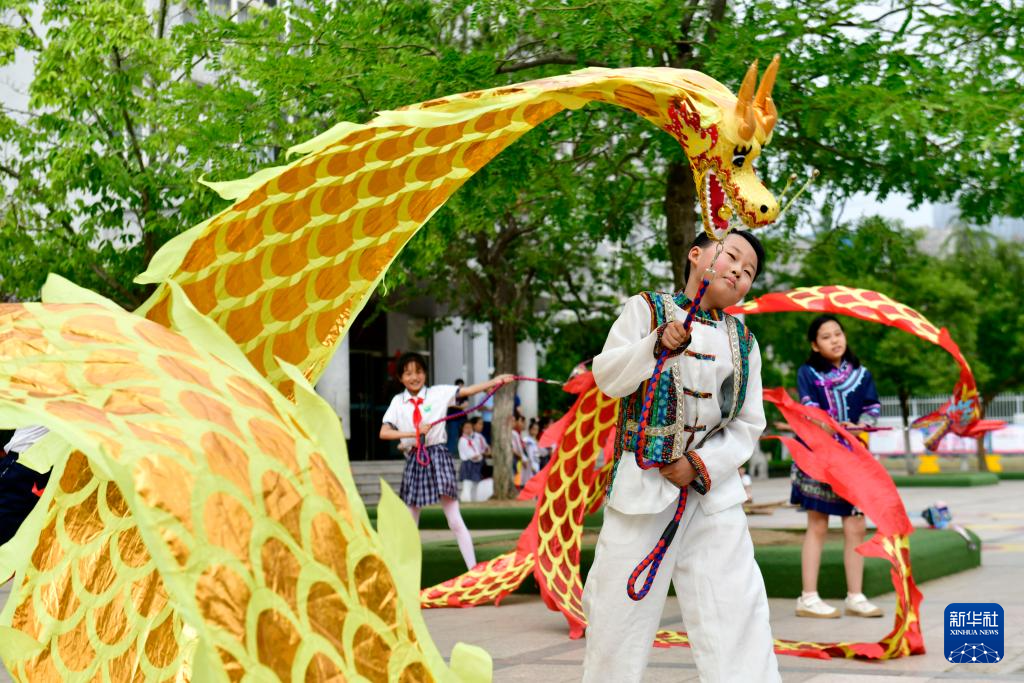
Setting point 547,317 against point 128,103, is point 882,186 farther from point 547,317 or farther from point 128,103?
point 547,317

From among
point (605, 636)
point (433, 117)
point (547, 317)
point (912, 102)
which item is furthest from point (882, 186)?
point (547, 317)

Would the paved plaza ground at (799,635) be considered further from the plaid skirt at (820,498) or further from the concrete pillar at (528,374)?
the concrete pillar at (528,374)

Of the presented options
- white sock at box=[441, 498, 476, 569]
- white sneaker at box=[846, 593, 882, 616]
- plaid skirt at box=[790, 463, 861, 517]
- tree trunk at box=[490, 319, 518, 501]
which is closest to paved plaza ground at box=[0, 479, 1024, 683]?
white sneaker at box=[846, 593, 882, 616]

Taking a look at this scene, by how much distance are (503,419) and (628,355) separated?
48.1ft

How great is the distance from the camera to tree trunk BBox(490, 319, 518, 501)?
59.9ft

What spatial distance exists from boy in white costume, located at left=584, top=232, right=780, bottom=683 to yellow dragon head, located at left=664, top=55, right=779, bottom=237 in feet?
1.73

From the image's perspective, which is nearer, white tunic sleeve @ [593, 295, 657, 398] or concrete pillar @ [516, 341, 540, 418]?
white tunic sleeve @ [593, 295, 657, 398]

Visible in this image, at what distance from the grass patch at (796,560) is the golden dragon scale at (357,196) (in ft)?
17.8

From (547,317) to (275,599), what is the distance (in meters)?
19.1

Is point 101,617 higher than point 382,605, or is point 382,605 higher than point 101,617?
point 382,605

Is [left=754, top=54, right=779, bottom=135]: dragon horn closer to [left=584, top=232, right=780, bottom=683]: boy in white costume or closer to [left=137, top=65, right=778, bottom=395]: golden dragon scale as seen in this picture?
[left=137, top=65, right=778, bottom=395]: golden dragon scale

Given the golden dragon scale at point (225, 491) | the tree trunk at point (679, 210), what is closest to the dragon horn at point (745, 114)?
the golden dragon scale at point (225, 491)

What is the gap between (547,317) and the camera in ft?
68.5

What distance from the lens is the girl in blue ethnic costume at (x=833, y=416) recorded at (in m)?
7.16
